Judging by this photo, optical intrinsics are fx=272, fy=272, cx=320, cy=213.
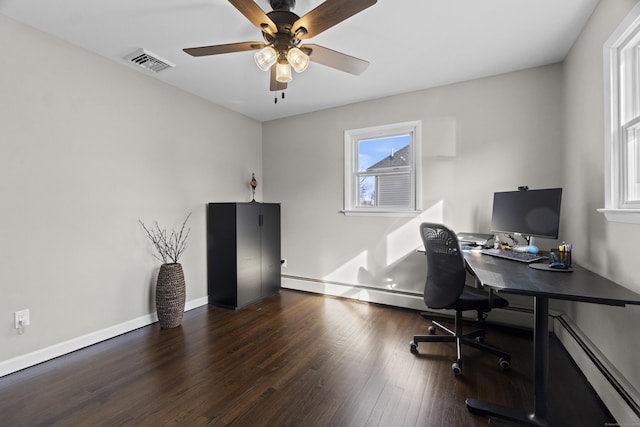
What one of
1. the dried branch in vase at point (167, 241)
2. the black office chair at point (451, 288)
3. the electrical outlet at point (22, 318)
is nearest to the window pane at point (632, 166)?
the black office chair at point (451, 288)

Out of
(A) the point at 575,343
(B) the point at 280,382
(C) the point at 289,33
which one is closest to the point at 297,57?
(C) the point at 289,33

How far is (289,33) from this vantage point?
5.38ft

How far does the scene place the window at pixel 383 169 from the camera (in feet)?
A: 10.7

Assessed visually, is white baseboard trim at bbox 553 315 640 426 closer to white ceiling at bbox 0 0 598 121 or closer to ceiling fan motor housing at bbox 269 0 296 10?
white ceiling at bbox 0 0 598 121

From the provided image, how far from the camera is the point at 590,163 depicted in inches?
76.5

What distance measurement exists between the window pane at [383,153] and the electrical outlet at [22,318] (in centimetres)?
345

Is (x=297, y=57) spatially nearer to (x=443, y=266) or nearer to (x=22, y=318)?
(x=443, y=266)

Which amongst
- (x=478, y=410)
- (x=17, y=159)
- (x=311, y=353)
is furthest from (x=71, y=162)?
(x=478, y=410)

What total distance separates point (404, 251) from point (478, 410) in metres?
1.82

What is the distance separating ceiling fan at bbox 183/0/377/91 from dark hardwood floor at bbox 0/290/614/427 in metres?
2.09

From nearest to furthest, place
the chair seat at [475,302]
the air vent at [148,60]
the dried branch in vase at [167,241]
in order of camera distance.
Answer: the chair seat at [475,302] < the air vent at [148,60] < the dried branch in vase at [167,241]

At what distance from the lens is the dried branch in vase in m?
2.91

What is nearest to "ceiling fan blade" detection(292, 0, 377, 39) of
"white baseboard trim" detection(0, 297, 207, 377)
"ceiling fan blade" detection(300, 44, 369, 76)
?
"ceiling fan blade" detection(300, 44, 369, 76)

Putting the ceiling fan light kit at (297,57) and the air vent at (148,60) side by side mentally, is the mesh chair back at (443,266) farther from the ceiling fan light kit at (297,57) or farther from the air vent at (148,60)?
the air vent at (148,60)
